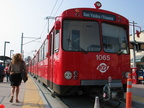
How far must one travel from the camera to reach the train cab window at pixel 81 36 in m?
6.12

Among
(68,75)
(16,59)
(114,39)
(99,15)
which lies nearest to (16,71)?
(16,59)

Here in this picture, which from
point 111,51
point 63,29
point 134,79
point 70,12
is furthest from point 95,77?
point 134,79

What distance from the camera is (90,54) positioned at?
20.0 feet

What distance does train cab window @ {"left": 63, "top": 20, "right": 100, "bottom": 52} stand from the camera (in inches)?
241

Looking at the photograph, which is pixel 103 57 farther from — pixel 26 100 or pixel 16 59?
pixel 26 100

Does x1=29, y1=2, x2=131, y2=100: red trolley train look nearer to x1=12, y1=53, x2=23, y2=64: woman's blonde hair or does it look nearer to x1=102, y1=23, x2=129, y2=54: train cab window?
x1=102, y1=23, x2=129, y2=54: train cab window

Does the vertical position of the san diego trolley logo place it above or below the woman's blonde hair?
below

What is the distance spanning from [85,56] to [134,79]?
37.5 ft

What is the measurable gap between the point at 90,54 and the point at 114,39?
3.79 ft

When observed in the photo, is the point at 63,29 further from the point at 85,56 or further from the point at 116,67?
the point at 116,67

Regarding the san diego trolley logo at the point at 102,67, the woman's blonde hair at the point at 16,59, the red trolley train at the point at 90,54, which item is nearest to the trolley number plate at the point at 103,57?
the red trolley train at the point at 90,54

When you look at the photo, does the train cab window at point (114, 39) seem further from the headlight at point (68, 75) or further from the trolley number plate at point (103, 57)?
the headlight at point (68, 75)

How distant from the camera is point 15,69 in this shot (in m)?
6.93

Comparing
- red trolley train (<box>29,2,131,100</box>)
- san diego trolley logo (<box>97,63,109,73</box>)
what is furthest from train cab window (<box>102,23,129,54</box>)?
san diego trolley logo (<box>97,63,109,73</box>)
